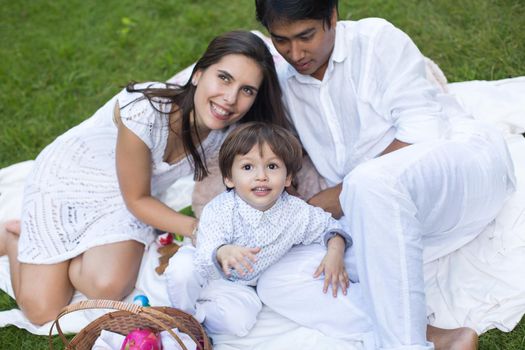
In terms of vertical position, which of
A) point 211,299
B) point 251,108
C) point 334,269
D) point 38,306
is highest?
point 251,108

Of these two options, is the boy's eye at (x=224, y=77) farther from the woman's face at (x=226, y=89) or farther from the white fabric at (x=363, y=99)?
the white fabric at (x=363, y=99)

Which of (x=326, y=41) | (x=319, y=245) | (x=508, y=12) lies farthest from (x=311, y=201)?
(x=508, y=12)

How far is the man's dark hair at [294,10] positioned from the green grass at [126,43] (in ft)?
6.01

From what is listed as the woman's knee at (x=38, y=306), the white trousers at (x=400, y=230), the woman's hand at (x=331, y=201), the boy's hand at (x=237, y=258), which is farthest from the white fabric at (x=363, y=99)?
the woman's knee at (x=38, y=306)

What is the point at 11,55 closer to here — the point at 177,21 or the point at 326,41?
the point at 177,21

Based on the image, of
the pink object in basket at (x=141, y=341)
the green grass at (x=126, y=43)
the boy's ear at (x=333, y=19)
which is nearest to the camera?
the pink object in basket at (x=141, y=341)

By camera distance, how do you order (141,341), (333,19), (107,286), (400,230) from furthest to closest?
(107,286)
(333,19)
(141,341)
(400,230)

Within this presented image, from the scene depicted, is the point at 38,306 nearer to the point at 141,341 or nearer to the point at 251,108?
the point at 141,341

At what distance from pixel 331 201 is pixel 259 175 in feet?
1.85

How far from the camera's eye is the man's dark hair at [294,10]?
8.60 feet

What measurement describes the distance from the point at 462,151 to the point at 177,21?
11.3 ft

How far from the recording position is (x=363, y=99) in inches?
115

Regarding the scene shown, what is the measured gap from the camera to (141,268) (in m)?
3.33

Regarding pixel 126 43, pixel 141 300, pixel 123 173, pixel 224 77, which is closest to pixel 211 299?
pixel 141 300
